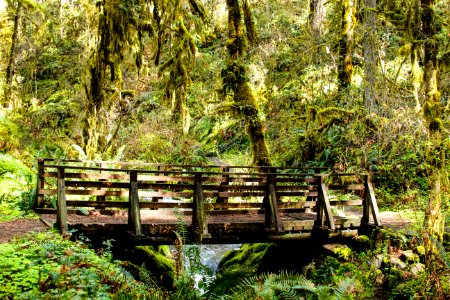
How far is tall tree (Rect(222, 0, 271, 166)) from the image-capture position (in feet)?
41.9

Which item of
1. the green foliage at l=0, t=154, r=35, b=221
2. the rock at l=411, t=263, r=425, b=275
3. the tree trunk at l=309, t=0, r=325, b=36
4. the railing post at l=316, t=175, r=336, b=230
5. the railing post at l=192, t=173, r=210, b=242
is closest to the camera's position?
the railing post at l=192, t=173, r=210, b=242

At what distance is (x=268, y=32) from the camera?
79.4ft

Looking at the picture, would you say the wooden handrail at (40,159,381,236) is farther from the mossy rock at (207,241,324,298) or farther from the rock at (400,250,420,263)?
the mossy rock at (207,241,324,298)

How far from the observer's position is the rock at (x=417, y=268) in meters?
8.55

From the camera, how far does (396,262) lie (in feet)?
29.2

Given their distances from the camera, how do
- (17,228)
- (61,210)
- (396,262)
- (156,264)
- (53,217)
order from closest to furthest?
(61,210) → (17,228) → (396,262) → (53,217) → (156,264)

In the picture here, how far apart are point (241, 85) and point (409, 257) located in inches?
259

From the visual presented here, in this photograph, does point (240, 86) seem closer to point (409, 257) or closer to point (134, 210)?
point (134, 210)

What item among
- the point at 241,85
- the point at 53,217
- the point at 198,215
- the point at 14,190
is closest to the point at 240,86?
the point at 241,85

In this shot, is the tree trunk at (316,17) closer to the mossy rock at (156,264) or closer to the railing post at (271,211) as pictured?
the railing post at (271,211)

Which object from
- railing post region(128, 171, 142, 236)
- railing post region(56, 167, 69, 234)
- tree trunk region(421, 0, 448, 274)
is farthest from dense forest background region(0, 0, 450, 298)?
railing post region(56, 167, 69, 234)

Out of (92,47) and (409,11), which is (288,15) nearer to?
(92,47)

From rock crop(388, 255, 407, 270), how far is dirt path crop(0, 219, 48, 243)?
672 centimetres

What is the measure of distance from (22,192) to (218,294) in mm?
7212
